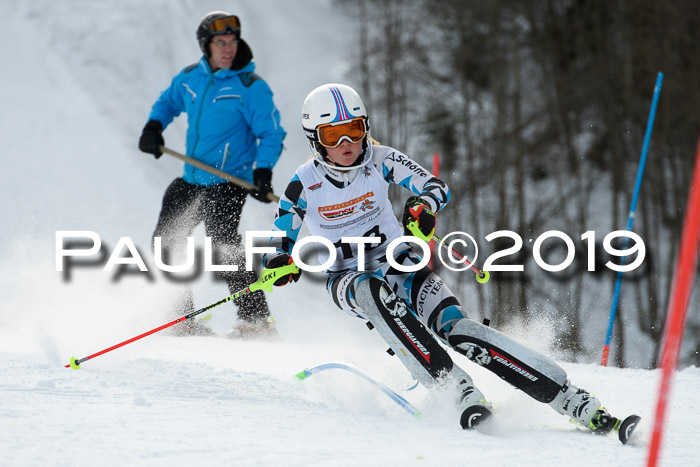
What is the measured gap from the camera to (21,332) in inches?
195

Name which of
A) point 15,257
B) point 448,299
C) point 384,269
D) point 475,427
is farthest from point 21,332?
point 475,427

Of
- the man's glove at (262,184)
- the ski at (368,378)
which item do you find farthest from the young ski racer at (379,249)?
the man's glove at (262,184)

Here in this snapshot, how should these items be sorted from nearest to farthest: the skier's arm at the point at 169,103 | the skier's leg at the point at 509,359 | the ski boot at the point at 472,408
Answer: the ski boot at the point at 472,408 → the skier's leg at the point at 509,359 → the skier's arm at the point at 169,103

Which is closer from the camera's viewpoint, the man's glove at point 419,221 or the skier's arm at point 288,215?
the man's glove at point 419,221

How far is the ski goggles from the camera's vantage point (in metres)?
3.68

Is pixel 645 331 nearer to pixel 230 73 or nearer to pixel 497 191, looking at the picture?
pixel 497 191

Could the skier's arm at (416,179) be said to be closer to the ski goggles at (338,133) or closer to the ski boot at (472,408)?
the ski goggles at (338,133)

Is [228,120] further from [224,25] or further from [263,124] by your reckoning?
[224,25]

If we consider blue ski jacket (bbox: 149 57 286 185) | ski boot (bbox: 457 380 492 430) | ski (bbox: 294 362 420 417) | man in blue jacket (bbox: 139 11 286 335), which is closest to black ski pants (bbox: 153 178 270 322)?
man in blue jacket (bbox: 139 11 286 335)

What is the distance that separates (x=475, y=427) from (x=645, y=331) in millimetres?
14469

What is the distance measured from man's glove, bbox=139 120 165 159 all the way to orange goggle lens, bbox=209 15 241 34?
0.87 metres

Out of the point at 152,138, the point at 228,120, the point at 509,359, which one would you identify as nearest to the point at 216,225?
the point at 228,120

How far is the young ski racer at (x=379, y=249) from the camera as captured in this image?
3307mm

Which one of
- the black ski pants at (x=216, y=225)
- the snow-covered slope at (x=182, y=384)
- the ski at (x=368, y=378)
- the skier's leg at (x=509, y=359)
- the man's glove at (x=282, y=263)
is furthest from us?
the black ski pants at (x=216, y=225)
